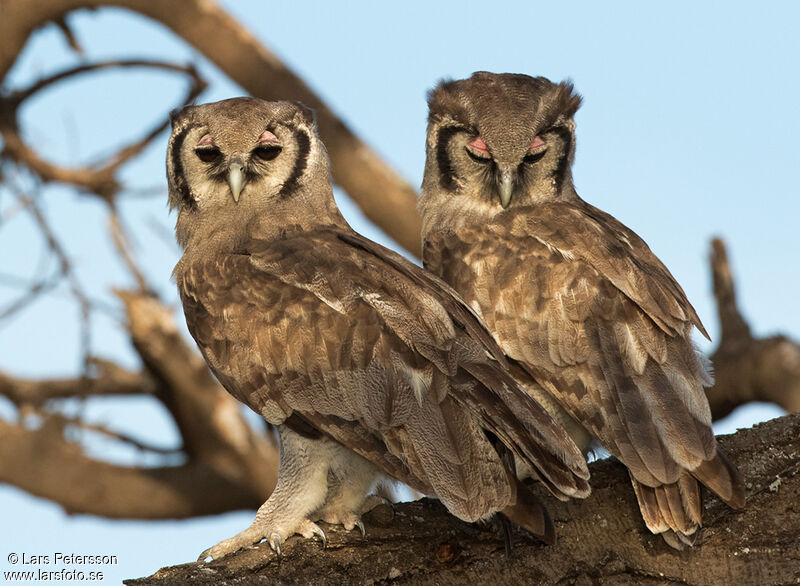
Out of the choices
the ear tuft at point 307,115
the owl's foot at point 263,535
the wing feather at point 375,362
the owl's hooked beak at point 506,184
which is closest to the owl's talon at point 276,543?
the owl's foot at point 263,535

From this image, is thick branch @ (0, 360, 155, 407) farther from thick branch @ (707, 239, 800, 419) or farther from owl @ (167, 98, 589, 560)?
owl @ (167, 98, 589, 560)

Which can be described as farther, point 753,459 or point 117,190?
point 117,190

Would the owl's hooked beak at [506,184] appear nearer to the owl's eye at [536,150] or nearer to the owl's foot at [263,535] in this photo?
the owl's eye at [536,150]

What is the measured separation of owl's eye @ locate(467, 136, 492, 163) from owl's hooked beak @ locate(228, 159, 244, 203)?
114 cm

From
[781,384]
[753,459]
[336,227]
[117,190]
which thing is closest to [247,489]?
[117,190]

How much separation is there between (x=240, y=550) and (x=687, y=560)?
1714 mm

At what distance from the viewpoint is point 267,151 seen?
17.7 feet

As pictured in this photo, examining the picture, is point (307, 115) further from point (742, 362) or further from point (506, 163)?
point (742, 362)

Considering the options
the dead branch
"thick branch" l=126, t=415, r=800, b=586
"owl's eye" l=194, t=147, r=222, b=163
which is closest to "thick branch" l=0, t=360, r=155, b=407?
the dead branch

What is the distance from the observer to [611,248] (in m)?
5.27

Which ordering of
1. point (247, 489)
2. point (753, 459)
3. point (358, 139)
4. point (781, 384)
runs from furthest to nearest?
point (247, 489)
point (358, 139)
point (781, 384)
point (753, 459)

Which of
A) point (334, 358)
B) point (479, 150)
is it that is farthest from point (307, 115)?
point (334, 358)

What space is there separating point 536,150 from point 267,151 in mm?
1290

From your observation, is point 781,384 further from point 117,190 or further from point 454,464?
point 117,190
